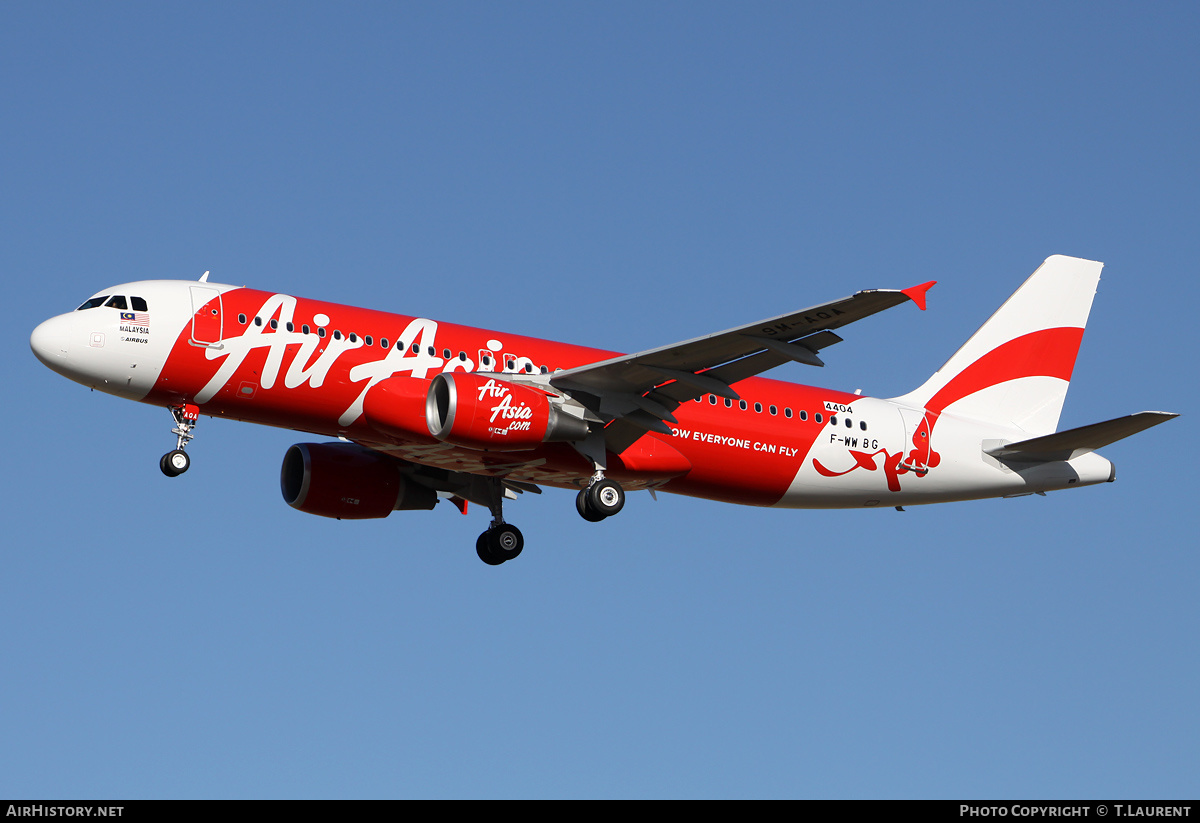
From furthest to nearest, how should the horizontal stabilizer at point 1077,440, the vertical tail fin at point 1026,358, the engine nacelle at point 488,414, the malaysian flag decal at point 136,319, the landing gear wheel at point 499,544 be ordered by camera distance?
the vertical tail fin at point 1026,358
the landing gear wheel at point 499,544
the horizontal stabilizer at point 1077,440
the engine nacelle at point 488,414
the malaysian flag decal at point 136,319

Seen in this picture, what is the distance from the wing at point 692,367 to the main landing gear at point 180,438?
7.68 m

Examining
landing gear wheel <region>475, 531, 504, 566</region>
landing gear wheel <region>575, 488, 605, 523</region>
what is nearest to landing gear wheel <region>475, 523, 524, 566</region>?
landing gear wheel <region>475, 531, 504, 566</region>

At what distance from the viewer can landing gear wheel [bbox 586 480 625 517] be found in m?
31.8

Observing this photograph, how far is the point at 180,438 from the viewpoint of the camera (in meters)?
30.1

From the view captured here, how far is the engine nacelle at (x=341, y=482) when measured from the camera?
35.2 meters

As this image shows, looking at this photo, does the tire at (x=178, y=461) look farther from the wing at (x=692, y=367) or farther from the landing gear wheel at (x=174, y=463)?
the wing at (x=692, y=367)

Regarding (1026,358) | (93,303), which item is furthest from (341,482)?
(1026,358)

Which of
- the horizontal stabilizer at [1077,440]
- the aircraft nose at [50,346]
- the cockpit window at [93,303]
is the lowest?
the horizontal stabilizer at [1077,440]

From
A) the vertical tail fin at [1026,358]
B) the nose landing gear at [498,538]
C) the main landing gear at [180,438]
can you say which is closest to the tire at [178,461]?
the main landing gear at [180,438]

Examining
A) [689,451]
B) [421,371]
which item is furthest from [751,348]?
[421,371]

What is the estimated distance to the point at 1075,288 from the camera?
128 ft

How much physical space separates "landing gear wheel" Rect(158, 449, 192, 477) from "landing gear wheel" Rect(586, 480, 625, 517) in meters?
8.68

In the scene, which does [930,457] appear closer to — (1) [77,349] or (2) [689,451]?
(2) [689,451]
